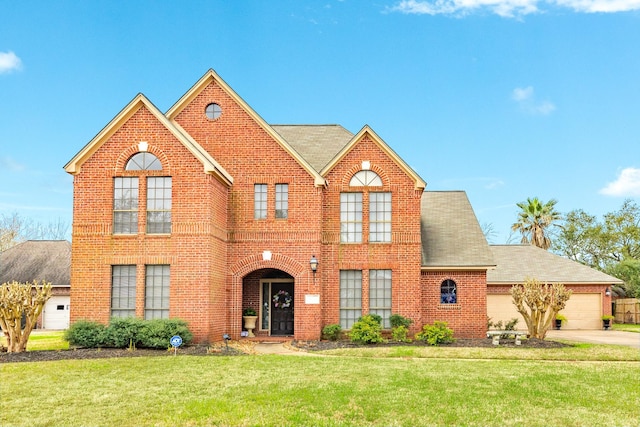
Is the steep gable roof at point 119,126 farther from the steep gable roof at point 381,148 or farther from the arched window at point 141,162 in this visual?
the steep gable roof at point 381,148

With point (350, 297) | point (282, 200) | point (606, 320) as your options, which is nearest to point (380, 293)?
point (350, 297)

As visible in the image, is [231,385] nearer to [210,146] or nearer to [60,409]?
[60,409]

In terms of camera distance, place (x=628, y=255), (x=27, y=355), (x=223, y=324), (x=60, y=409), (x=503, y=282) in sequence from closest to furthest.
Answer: (x=60, y=409) → (x=27, y=355) → (x=223, y=324) → (x=503, y=282) → (x=628, y=255)

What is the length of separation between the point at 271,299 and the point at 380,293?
4112mm

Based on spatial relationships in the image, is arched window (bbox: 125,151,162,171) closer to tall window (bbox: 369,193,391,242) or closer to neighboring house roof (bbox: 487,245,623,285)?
tall window (bbox: 369,193,391,242)

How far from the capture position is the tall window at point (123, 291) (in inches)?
861

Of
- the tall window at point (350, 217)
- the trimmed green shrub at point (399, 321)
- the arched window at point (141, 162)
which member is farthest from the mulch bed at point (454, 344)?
the arched window at point (141, 162)

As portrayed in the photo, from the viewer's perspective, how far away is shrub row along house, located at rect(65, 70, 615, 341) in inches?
863

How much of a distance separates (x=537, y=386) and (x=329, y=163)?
1301cm

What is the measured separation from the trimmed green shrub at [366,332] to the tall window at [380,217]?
11.0 feet

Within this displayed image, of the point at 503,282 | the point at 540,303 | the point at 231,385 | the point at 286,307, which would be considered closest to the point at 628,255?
the point at 503,282

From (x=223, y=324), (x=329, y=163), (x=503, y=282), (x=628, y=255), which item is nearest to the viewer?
(x=223, y=324)

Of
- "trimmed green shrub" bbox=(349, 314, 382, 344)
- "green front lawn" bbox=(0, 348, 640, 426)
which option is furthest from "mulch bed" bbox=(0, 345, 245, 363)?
"trimmed green shrub" bbox=(349, 314, 382, 344)

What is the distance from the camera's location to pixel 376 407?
11898mm
